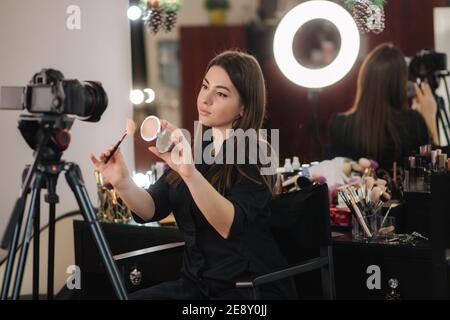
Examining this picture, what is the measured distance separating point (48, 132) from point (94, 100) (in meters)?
0.14

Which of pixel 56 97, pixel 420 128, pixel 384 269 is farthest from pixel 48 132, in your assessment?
pixel 420 128

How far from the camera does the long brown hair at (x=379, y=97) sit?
220cm

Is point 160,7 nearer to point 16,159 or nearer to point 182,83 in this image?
point 182,83

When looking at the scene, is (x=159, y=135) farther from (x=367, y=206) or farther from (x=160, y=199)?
(x=367, y=206)

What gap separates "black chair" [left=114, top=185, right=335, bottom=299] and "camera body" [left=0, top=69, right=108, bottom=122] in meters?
0.44

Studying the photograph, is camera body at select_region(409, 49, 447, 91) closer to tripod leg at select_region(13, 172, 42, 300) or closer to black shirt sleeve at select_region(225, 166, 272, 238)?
black shirt sleeve at select_region(225, 166, 272, 238)

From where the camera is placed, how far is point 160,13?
244cm

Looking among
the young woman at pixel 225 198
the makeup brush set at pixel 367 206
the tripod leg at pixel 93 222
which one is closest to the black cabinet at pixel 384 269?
the makeup brush set at pixel 367 206

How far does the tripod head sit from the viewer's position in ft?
4.96

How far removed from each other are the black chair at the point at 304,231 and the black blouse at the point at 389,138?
42 cm

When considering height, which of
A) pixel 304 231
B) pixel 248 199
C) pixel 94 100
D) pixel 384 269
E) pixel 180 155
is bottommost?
pixel 384 269

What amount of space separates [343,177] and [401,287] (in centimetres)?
46

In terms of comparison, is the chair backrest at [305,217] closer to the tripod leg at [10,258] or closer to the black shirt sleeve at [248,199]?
the black shirt sleeve at [248,199]
